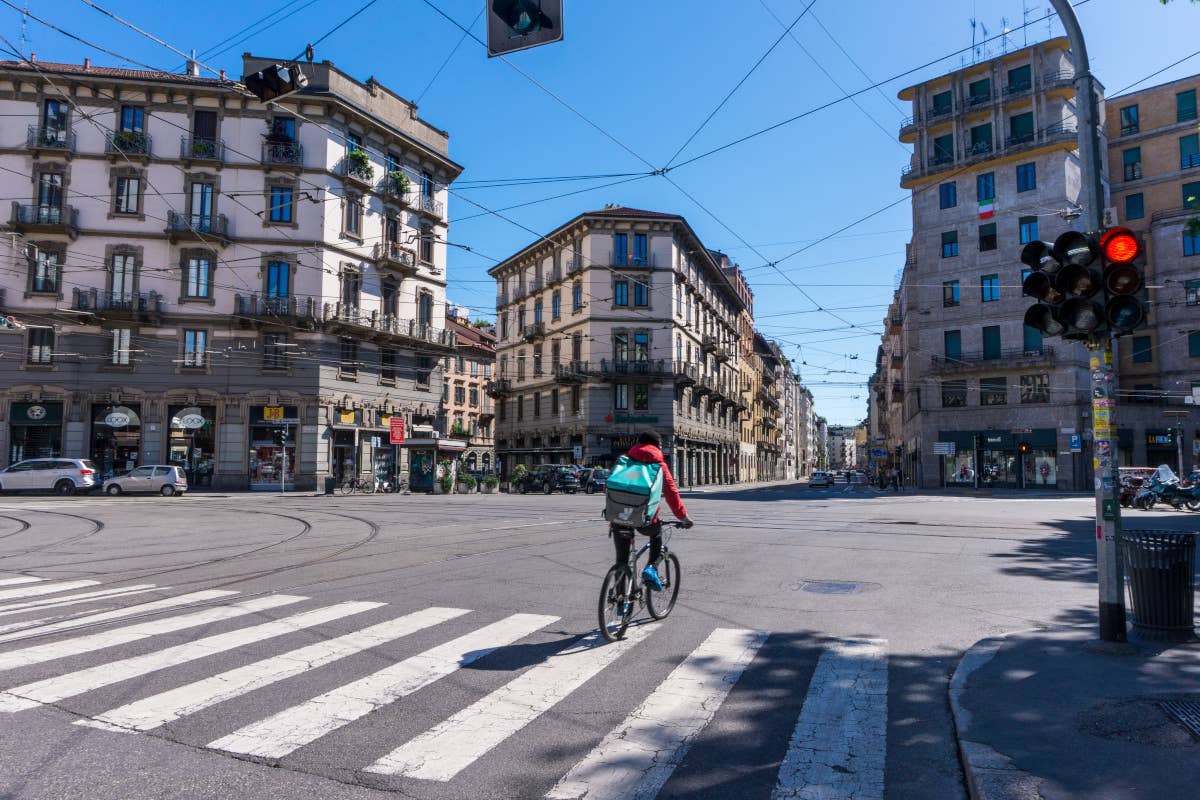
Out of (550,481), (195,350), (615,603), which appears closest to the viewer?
(615,603)

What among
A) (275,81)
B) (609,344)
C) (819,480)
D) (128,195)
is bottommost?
(819,480)

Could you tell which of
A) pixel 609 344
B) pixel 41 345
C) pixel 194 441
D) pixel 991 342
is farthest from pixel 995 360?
pixel 41 345

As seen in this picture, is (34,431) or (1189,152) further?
(1189,152)

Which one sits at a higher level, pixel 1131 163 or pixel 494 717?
pixel 1131 163

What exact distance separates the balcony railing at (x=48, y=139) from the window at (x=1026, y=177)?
159 ft

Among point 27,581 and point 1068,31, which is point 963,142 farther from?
point 27,581

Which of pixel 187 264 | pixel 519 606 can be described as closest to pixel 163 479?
pixel 187 264

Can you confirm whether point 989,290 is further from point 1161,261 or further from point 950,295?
point 1161,261

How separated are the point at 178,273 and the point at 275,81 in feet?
95.8

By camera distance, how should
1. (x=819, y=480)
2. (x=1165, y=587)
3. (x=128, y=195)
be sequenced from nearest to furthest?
(x=1165, y=587) < (x=128, y=195) < (x=819, y=480)

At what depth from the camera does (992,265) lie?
4372cm

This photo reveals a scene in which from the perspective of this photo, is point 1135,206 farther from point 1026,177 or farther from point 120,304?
point 120,304

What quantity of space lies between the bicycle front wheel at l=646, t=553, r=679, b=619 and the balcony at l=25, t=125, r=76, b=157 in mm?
38413

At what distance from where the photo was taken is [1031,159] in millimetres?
42438
